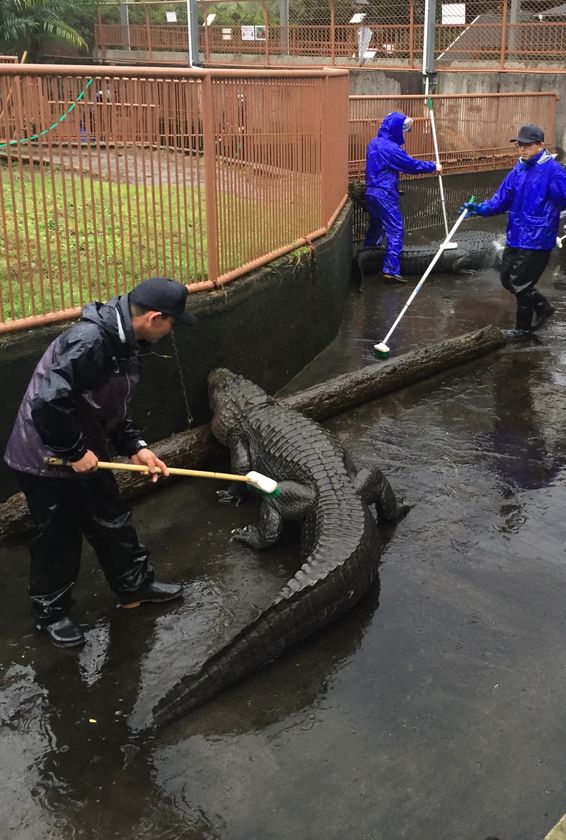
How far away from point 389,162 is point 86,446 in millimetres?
7522

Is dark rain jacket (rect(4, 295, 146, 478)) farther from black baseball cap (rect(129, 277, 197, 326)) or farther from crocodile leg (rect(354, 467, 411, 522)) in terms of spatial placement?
crocodile leg (rect(354, 467, 411, 522))

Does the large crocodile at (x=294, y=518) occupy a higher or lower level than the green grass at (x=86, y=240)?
lower

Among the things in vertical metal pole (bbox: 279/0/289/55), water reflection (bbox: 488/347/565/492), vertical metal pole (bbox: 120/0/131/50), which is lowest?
water reflection (bbox: 488/347/565/492)

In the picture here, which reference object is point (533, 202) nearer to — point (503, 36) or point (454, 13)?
point (503, 36)

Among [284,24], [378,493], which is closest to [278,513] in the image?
[378,493]

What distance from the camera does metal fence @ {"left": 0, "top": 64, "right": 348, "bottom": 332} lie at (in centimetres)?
427

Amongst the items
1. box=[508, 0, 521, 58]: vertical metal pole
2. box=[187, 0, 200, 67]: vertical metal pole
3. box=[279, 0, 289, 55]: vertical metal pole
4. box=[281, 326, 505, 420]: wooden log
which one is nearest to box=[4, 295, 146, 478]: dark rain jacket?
box=[281, 326, 505, 420]: wooden log

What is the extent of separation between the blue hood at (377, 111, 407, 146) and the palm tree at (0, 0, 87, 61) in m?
14.1

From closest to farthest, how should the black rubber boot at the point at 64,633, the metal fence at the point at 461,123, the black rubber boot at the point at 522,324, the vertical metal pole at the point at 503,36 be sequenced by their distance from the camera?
the black rubber boot at the point at 64,633 → the black rubber boot at the point at 522,324 → the metal fence at the point at 461,123 → the vertical metal pole at the point at 503,36

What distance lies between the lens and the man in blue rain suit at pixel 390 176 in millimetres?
9555

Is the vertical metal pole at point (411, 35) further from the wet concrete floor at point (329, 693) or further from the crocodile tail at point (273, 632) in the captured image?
the crocodile tail at point (273, 632)

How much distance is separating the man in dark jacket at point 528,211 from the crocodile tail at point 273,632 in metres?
4.79

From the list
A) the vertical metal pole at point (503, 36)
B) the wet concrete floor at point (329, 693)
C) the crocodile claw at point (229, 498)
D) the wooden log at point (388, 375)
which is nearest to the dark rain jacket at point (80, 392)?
the wet concrete floor at point (329, 693)

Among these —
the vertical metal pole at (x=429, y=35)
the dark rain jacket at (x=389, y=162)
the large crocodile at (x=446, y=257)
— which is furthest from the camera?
the vertical metal pole at (x=429, y=35)
